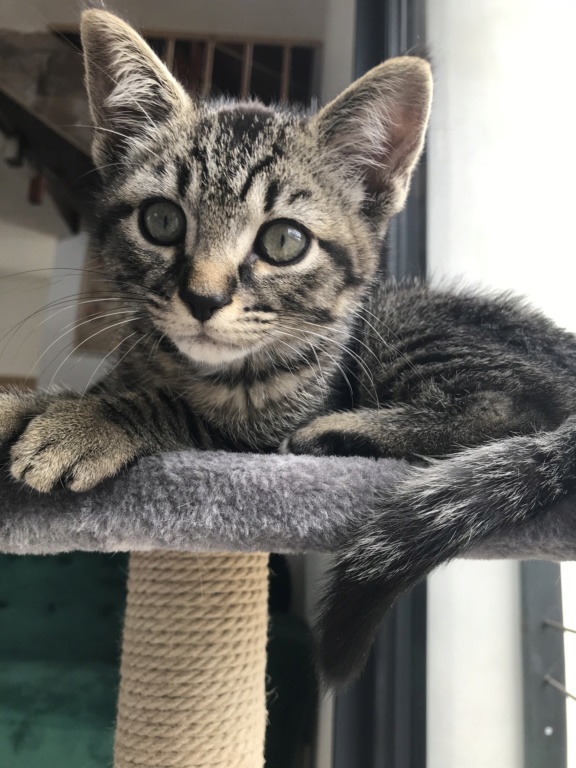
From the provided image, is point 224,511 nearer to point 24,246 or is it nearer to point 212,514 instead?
point 212,514

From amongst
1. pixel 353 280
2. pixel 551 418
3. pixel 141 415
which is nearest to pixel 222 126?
pixel 353 280

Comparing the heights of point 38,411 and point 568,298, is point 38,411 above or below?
below

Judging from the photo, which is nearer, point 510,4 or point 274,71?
point 510,4

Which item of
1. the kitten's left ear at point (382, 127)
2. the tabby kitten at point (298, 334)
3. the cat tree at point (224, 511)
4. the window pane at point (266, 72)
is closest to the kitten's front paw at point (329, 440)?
the tabby kitten at point (298, 334)

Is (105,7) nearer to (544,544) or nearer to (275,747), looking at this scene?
(544,544)

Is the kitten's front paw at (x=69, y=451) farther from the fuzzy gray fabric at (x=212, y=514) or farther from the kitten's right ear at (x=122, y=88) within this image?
the kitten's right ear at (x=122, y=88)

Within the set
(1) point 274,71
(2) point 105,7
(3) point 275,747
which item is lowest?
(3) point 275,747

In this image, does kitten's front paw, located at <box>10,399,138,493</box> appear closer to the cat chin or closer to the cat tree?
the cat tree
